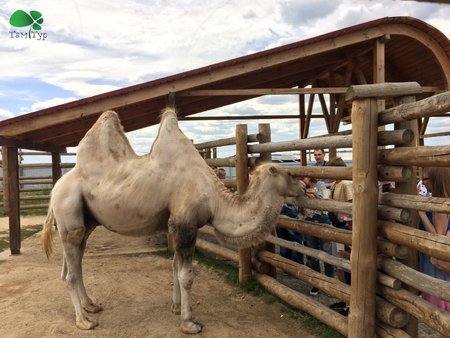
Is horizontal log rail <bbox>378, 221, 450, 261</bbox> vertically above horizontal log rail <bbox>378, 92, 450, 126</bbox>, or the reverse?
horizontal log rail <bbox>378, 92, 450, 126</bbox>

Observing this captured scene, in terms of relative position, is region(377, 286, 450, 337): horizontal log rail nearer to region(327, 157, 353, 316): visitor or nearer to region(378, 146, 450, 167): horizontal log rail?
region(378, 146, 450, 167): horizontal log rail

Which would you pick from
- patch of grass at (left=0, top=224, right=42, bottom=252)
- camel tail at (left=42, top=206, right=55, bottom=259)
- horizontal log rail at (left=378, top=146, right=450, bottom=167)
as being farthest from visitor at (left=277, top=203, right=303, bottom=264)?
patch of grass at (left=0, top=224, right=42, bottom=252)

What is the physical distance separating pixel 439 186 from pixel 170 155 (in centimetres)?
292

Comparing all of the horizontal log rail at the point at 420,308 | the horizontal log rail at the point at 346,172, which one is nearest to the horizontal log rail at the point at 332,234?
the horizontal log rail at the point at 420,308

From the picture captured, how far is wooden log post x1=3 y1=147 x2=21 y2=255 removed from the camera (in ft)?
28.0

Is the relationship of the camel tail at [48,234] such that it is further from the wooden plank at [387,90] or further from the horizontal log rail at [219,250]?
the wooden plank at [387,90]

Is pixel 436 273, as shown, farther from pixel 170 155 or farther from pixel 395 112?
pixel 170 155

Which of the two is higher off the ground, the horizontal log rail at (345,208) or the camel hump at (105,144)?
the camel hump at (105,144)

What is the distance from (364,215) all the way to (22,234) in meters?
10.2

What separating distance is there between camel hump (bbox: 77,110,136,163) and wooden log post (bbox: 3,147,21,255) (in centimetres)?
413

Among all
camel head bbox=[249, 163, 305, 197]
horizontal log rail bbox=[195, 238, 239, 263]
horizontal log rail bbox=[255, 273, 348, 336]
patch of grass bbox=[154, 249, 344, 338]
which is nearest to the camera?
horizontal log rail bbox=[255, 273, 348, 336]

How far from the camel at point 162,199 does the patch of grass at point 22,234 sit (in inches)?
209

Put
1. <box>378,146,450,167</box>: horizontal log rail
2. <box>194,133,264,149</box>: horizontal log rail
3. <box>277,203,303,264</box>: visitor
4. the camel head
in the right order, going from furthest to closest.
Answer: <box>277,203,303,264</box>: visitor
<box>194,133,264,149</box>: horizontal log rail
the camel head
<box>378,146,450,167</box>: horizontal log rail

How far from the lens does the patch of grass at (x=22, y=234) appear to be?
9.77 m
